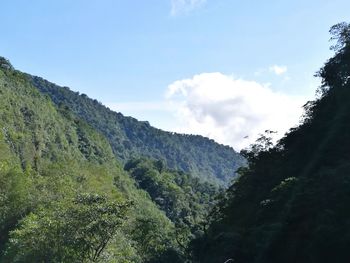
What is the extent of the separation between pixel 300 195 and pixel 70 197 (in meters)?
21.6

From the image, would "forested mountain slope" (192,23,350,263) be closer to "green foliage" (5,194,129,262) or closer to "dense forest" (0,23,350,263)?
"dense forest" (0,23,350,263)

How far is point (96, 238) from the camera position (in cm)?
3044

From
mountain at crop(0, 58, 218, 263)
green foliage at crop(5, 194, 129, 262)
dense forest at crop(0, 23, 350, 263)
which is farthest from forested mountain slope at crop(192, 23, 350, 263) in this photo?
green foliage at crop(5, 194, 129, 262)

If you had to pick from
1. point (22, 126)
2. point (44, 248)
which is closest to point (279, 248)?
point (44, 248)

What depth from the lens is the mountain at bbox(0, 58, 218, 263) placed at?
30.4m

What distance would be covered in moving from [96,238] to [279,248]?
11577 millimetres

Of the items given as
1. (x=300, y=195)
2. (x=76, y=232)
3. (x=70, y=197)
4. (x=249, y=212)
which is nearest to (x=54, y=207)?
(x=70, y=197)

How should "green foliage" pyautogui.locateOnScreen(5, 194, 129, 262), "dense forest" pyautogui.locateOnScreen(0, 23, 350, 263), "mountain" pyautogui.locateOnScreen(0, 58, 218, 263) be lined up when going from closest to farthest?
"dense forest" pyautogui.locateOnScreen(0, 23, 350, 263) → "green foliage" pyautogui.locateOnScreen(5, 194, 129, 262) → "mountain" pyautogui.locateOnScreen(0, 58, 218, 263)

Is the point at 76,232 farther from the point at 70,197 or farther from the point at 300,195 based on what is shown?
the point at 300,195

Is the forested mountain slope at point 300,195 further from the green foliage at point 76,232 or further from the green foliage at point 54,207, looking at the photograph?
the green foliage at point 76,232

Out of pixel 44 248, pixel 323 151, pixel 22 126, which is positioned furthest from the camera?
pixel 22 126

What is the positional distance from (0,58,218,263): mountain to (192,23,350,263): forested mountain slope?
8.07 meters

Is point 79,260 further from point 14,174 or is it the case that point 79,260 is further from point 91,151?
point 91,151

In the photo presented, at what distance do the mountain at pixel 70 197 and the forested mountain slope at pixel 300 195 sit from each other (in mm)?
8067
